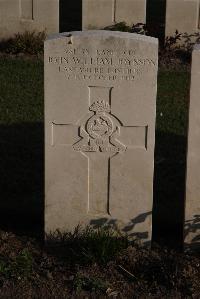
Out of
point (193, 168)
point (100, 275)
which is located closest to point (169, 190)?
point (193, 168)

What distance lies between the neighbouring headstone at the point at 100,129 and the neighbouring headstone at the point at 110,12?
8777mm

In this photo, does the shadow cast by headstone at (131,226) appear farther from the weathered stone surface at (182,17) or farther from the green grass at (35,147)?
the weathered stone surface at (182,17)

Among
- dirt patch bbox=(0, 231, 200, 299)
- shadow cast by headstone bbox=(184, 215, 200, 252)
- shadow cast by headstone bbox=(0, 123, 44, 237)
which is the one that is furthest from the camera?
shadow cast by headstone bbox=(0, 123, 44, 237)

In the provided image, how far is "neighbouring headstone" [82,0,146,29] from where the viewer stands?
1459 centimetres

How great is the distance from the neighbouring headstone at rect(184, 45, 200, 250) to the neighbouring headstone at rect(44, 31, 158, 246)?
0.32 meters

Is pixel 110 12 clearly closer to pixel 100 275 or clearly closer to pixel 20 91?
pixel 20 91

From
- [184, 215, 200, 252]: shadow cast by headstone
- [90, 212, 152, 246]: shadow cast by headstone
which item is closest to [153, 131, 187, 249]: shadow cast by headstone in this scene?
[184, 215, 200, 252]: shadow cast by headstone

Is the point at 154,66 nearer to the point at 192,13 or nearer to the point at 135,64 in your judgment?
the point at 135,64

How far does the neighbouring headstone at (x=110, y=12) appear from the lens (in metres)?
14.6

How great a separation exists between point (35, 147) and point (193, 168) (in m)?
3.40

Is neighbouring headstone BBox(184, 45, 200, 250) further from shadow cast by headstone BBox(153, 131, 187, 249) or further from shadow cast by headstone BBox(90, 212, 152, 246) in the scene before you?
shadow cast by headstone BBox(90, 212, 152, 246)

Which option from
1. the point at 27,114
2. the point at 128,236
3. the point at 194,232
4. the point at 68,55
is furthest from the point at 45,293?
the point at 27,114

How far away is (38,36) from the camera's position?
14570 mm

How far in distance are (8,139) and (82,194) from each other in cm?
330
